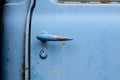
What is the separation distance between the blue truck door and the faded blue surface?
5 cm

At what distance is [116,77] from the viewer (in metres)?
1.76

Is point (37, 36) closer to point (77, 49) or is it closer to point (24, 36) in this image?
point (24, 36)

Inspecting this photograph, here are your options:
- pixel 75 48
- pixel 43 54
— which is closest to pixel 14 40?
pixel 43 54

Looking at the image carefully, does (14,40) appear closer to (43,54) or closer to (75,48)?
(43,54)

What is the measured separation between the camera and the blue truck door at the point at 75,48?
1.76 metres

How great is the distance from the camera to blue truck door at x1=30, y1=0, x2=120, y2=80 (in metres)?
1.76

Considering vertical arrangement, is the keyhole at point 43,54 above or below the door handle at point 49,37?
below

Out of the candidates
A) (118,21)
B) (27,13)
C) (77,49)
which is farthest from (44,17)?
(118,21)

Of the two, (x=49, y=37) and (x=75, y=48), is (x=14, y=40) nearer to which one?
(x=49, y=37)

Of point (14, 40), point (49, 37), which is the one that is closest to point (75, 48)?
point (49, 37)

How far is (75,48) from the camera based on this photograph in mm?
1772

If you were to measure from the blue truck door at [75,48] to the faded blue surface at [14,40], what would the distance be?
2.1 inches

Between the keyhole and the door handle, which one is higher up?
the door handle

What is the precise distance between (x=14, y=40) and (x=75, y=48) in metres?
0.28
